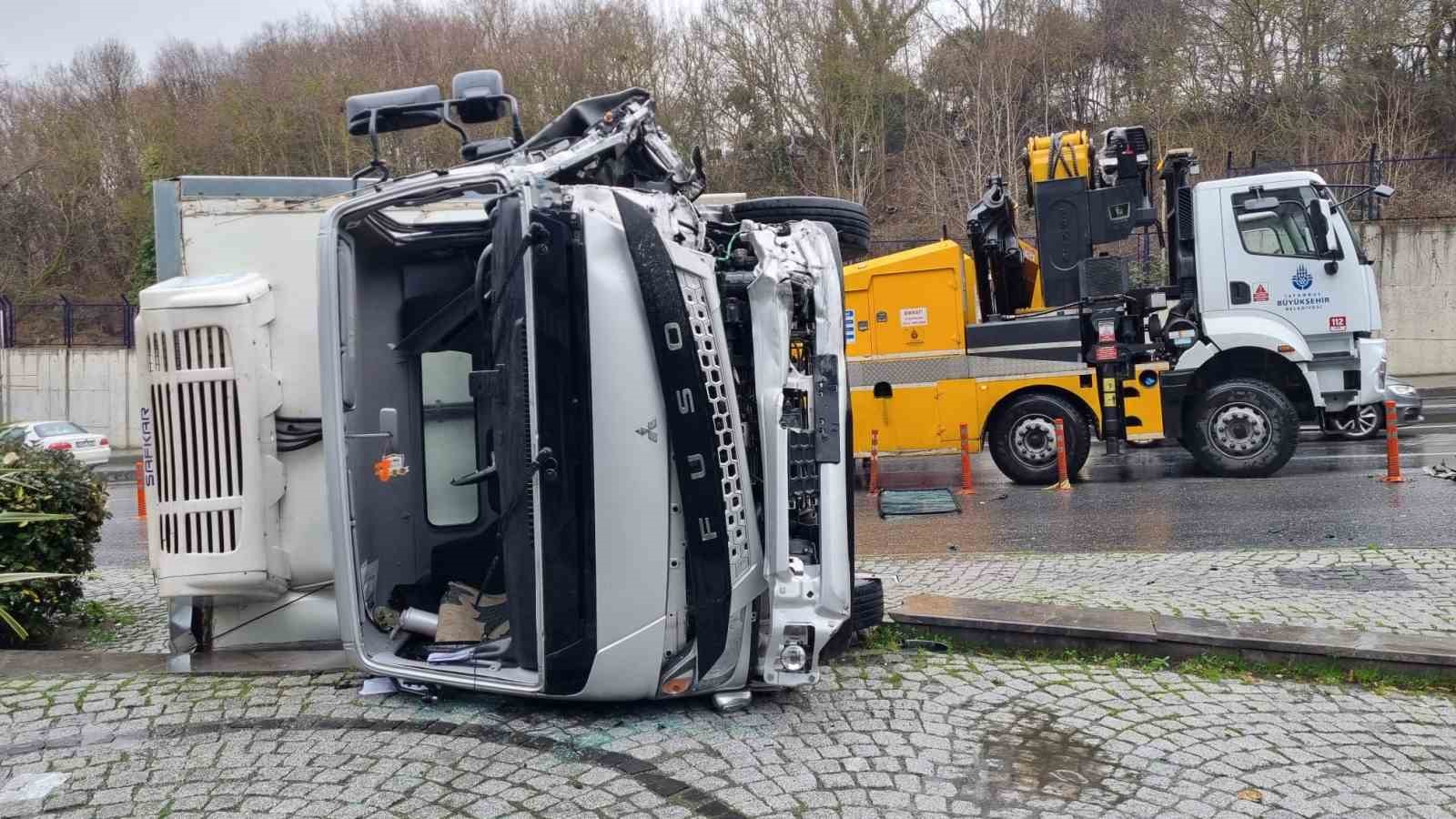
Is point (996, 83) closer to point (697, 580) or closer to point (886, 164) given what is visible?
point (886, 164)

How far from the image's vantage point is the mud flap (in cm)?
379

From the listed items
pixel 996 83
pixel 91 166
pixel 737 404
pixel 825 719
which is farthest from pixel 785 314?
pixel 91 166

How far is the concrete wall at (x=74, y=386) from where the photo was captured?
27516mm

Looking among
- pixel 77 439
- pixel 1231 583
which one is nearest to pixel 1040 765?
pixel 1231 583

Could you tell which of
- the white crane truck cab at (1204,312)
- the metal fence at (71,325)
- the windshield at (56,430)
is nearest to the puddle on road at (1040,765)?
the white crane truck cab at (1204,312)

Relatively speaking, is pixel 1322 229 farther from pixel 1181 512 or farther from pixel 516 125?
pixel 516 125

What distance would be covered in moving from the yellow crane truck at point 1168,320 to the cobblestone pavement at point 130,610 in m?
6.57

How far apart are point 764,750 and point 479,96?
2883 millimetres

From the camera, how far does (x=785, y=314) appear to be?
13.4 ft

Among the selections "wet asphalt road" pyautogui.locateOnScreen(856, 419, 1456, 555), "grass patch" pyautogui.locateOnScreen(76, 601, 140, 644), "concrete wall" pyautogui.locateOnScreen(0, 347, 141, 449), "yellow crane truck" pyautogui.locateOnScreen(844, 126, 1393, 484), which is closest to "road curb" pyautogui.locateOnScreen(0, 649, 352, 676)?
"grass patch" pyautogui.locateOnScreen(76, 601, 140, 644)

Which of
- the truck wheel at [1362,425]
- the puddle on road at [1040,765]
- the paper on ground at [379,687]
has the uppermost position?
the truck wheel at [1362,425]

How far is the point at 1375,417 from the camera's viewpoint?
12883mm

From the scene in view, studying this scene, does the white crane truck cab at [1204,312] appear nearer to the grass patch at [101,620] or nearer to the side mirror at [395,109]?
the side mirror at [395,109]

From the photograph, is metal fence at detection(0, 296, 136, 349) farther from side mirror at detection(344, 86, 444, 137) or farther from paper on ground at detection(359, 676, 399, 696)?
paper on ground at detection(359, 676, 399, 696)
